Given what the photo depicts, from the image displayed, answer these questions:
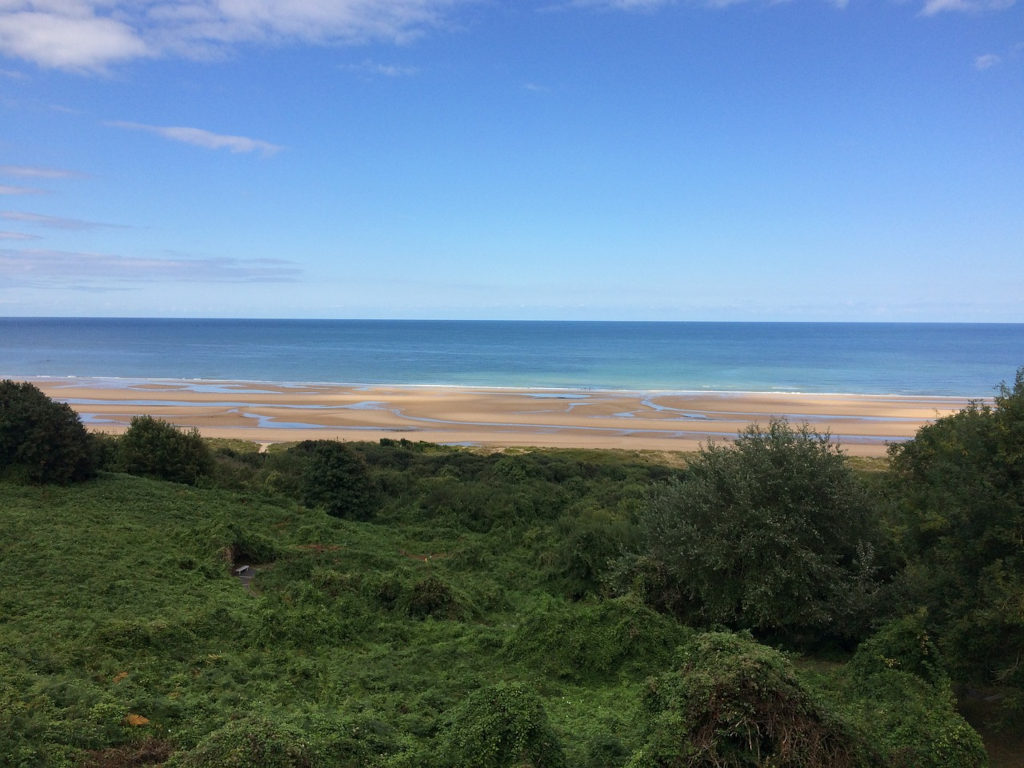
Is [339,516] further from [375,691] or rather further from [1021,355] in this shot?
[1021,355]

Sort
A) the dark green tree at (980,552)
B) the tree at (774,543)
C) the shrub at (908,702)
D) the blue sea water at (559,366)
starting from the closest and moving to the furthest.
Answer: the shrub at (908,702), the dark green tree at (980,552), the tree at (774,543), the blue sea water at (559,366)

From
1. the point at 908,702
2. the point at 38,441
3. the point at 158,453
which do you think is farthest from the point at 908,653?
the point at 158,453

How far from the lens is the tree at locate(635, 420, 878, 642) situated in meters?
13.2

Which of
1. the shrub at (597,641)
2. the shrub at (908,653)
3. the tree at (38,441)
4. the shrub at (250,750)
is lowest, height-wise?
the shrub at (597,641)

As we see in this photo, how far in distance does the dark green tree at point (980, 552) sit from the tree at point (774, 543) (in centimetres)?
175

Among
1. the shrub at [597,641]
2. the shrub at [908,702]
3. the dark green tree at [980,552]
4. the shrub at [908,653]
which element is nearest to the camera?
the shrub at [908,702]

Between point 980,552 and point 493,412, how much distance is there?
4868cm

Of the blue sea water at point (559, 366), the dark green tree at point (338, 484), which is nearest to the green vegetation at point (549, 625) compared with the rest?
the dark green tree at point (338, 484)

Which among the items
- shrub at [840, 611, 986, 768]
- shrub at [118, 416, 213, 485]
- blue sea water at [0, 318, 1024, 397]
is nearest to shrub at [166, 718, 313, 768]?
→ shrub at [840, 611, 986, 768]

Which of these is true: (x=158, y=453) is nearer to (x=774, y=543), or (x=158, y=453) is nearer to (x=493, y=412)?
(x=774, y=543)

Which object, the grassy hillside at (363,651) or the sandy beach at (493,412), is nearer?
the grassy hillside at (363,651)

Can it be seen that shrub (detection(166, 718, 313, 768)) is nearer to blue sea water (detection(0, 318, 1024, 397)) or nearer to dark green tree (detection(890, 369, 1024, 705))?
dark green tree (detection(890, 369, 1024, 705))

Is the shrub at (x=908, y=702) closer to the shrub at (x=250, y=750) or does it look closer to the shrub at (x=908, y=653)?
the shrub at (x=908, y=653)

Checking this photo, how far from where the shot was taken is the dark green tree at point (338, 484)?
25.5m
